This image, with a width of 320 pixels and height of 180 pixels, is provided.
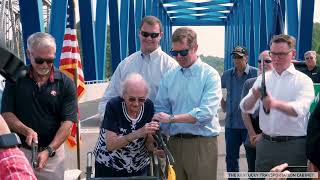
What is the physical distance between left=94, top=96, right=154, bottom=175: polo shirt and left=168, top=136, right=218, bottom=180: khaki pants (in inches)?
18.3

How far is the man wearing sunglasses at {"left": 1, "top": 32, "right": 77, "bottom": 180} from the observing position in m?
4.28

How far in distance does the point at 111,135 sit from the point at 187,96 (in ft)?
2.32

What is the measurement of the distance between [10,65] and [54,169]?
302 centimetres

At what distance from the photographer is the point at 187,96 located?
4.66m

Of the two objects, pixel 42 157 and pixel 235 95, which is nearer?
pixel 42 157

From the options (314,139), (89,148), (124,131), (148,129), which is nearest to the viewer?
(314,139)

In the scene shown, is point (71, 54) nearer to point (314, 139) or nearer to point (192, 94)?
point (192, 94)

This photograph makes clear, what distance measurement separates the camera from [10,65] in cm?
A: 166

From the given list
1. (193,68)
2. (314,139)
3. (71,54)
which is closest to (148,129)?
(193,68)

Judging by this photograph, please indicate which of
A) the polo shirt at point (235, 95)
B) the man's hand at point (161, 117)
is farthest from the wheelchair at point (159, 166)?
the polo shirt at point (235, 95)

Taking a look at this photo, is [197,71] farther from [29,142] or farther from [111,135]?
[29,142]

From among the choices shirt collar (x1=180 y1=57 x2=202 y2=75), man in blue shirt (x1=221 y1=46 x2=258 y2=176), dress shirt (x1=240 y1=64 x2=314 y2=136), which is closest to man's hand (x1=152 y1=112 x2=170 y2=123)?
shirt collar (x1=180 y1=57 x2=202 y2=75)

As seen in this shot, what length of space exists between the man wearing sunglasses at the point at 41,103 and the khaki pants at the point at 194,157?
0.91 metres

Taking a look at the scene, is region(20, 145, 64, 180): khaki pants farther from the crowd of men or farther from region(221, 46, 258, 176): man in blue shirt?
region(221, 46, 258, 176): man in blue shirt
